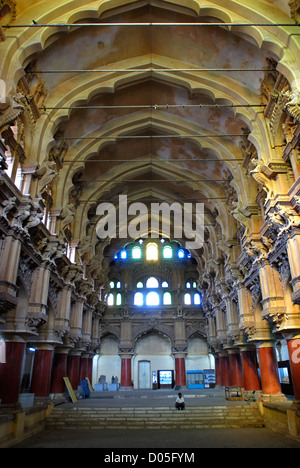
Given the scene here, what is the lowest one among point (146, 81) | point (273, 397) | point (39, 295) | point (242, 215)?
point (273, 397)

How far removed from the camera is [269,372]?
15.7m

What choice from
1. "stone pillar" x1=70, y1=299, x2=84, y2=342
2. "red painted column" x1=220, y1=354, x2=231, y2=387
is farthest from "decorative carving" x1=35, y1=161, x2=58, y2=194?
"red painted column" x1=220, y1=354, x2=231, y2=387

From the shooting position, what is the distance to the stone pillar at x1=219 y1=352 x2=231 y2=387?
24.8m

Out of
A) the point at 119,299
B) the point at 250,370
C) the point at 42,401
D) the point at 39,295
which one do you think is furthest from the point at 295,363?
the point at 119,299

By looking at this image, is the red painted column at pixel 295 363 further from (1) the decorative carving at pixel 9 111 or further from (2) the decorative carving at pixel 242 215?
(1) the decorative carving at pixel 9 111

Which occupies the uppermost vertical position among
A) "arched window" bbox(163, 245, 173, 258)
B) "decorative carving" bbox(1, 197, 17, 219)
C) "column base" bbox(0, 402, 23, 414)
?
"arched window" bbox(163, 245, 173, 258)

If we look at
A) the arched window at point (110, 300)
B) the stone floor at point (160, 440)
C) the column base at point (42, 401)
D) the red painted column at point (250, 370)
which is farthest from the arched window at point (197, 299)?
the stone floor at point (160, 440)

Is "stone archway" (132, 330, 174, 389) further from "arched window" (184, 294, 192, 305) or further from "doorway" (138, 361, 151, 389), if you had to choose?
"arched window" (184, 294, 192, 305)

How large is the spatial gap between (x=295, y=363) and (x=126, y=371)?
21275mm

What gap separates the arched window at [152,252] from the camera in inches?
1399

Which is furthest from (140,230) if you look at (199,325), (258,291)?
(258,291)

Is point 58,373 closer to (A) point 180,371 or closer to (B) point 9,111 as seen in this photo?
(B) point 9,111

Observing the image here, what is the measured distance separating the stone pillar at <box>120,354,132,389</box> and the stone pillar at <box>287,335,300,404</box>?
20846mm

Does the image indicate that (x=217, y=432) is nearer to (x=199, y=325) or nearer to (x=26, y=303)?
(x=26, y=303)
